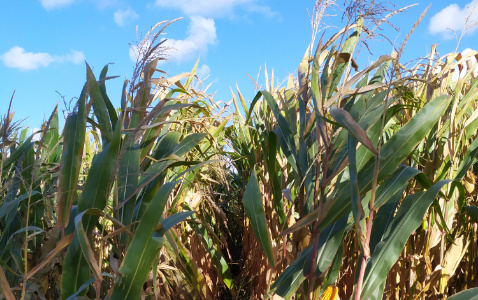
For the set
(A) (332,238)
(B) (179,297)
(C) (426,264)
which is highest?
(C) (426,264)

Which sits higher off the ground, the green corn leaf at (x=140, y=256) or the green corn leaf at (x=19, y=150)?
the green corn leaf at (x=19, y=150)

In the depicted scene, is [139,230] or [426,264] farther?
[426,264]

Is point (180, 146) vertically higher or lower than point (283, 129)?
lower

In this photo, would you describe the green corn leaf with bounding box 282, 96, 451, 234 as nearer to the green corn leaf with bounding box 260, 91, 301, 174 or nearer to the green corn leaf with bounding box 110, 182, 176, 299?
the green corn leaf with bounding box 260, 91, 301, 174

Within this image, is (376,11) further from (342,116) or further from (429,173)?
(429,173)

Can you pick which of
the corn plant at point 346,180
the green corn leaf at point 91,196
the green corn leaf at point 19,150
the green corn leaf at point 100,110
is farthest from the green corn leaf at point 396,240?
the green corn leaf at point 19,150

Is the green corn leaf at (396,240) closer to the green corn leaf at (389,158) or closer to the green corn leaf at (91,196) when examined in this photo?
the green corn leaf at (389,158)

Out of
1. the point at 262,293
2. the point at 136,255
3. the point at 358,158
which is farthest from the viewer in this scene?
the point at 262,293

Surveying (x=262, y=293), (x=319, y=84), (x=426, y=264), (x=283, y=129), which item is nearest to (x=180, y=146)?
(x=283, y=129)

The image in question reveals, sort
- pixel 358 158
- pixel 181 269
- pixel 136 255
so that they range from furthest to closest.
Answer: pixel 181 269 → pixel 358 158 → pixel 136 255

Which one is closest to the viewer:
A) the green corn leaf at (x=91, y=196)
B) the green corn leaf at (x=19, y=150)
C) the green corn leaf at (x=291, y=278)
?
the green corn leaf at (x=91, y=196)

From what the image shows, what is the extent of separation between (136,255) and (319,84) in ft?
1.90

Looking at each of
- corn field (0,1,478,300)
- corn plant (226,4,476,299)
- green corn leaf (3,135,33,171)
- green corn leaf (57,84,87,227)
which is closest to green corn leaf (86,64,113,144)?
corn field (0,1,478,300)

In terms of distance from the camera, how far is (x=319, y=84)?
1097 millimetres
